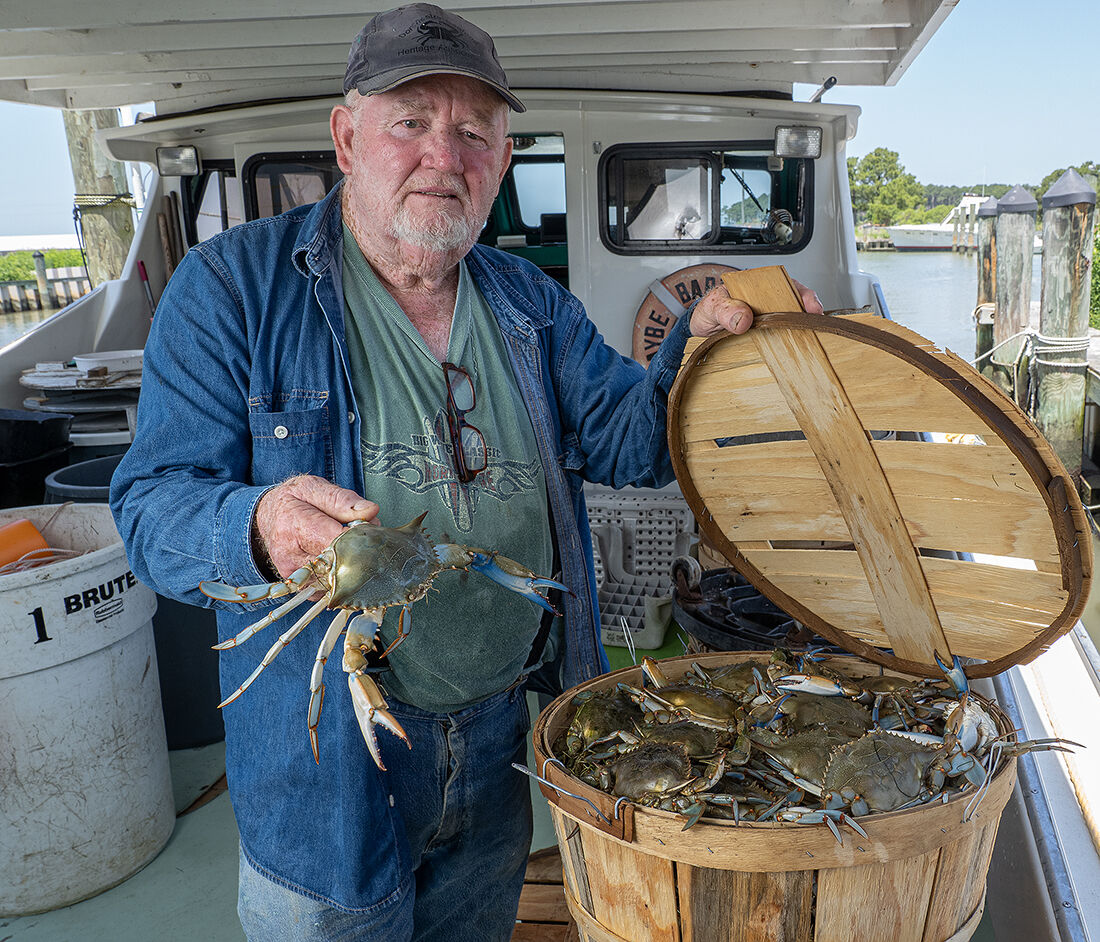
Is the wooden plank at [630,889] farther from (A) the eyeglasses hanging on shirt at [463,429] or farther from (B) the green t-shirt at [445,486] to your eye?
(A) the eyeglasses hanging on shirt at [463,429]

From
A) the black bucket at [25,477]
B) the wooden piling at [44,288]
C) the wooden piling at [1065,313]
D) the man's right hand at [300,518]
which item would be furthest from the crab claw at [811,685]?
the wooden piling at [44,288]

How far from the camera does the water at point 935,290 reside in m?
20.2

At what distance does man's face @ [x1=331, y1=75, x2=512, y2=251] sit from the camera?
1.87 m

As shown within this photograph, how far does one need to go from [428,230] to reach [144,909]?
2506 mm

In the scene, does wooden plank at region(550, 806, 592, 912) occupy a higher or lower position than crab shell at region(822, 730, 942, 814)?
lower

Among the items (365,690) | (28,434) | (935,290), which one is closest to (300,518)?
(365,690)

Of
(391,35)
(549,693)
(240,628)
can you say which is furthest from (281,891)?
(391,35)

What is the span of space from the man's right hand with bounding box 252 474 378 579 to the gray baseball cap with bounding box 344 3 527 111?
854mm

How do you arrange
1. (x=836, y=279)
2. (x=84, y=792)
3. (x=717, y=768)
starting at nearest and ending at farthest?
(x=717, y=768) → (x=84, y=792) → (x=836, y=279)

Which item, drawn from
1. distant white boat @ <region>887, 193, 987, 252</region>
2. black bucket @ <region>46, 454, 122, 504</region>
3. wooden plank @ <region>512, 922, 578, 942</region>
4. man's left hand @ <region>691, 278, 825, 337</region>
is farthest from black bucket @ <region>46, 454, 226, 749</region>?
distant white boat @ <region>887, 193, 987, 252</region>

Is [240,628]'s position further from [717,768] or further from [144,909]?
[144,909]

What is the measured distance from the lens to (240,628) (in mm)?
1864

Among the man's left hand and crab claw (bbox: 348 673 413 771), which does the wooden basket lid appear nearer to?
the man's left hand

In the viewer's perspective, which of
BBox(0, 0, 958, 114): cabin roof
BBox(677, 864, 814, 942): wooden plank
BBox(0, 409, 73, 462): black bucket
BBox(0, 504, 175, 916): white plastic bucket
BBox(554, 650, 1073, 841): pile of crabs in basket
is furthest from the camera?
BBox(0, 409, 73, 462): black bucket
